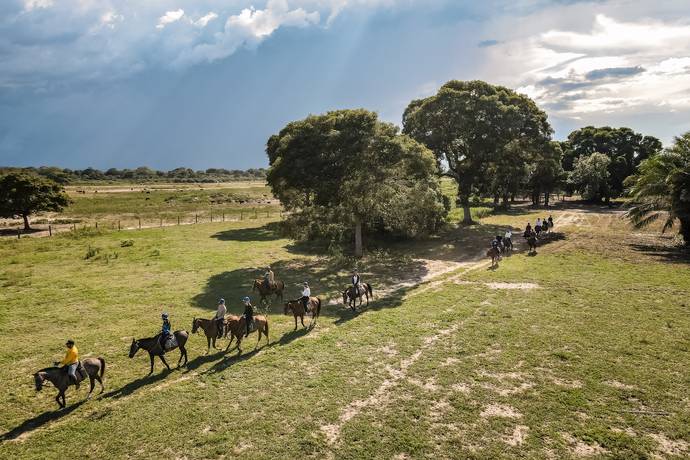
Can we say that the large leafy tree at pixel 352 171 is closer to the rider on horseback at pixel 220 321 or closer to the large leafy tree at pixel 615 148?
the rider on horseback at pixel 220 321

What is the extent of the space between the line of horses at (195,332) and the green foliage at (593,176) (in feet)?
191

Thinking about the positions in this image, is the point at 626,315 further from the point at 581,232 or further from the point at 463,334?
the point at 581,232

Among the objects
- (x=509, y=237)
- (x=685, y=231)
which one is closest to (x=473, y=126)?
(x=509, y=237)

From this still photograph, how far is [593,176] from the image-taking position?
213ft

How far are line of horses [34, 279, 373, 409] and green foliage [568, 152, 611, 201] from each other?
5830 centimetres

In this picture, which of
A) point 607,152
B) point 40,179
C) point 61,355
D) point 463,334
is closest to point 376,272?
point 463,334

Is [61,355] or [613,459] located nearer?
[613,459]

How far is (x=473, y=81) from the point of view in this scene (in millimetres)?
46531

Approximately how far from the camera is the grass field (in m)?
10.4

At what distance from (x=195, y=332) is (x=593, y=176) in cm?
6878

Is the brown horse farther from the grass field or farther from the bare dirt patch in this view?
the bare dirt patch

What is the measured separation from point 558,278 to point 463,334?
1182 centimetres

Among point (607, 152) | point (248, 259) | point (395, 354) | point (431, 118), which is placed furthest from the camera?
point (607, 152)

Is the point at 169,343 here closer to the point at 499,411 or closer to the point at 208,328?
the point at 208,328
